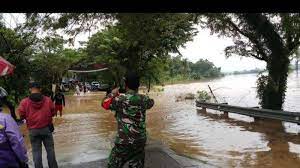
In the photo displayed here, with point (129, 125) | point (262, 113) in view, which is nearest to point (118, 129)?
point (129, 125)

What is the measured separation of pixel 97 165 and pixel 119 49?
88.3 feet

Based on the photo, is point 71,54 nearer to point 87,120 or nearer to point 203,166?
point 87,120

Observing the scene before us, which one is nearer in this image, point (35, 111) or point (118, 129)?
point (118, 129)

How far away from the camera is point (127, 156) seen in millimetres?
6148

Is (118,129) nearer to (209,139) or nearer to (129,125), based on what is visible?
(129,125)

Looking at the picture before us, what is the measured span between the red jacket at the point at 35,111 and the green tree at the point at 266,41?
8247 millimetres

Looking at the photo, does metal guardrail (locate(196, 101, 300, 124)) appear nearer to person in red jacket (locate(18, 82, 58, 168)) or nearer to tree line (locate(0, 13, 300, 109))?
tree line (locate(0, 13, 300, 109))

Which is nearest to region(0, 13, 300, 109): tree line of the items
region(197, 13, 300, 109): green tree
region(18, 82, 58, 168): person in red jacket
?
region(197, 13, 300, 109): green tree

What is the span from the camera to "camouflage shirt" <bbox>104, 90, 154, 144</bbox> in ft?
20.1

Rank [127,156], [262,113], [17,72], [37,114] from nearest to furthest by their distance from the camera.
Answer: [127,156], [37,114], [262,113], [17,72]

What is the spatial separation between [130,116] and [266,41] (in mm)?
11280

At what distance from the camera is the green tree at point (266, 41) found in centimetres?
1524

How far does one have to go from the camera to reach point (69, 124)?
18.5 metres
